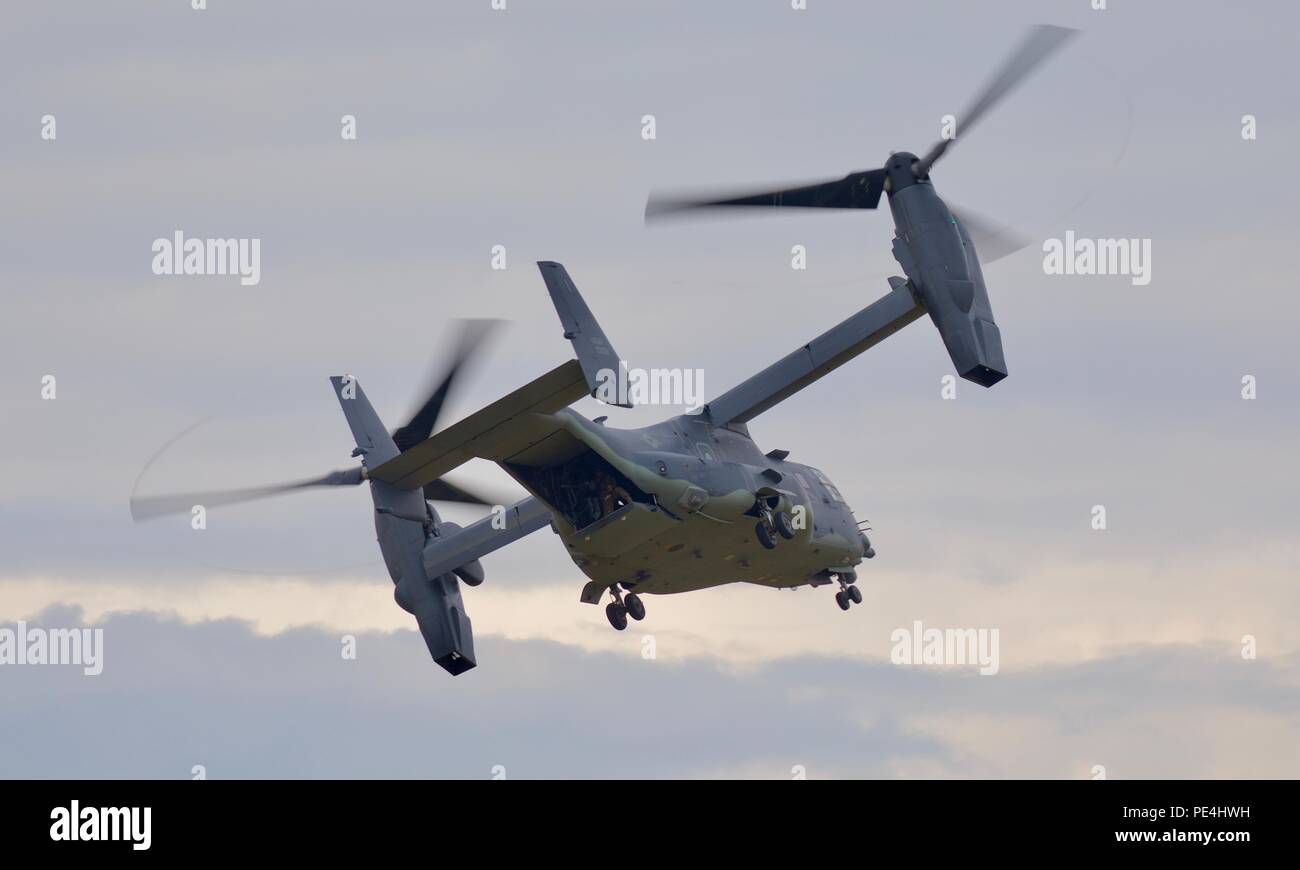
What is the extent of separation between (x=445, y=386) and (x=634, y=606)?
687cm

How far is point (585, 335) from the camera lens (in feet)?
164

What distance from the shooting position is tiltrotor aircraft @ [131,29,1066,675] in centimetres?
5159

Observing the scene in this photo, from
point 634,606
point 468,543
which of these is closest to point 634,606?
point 634,606

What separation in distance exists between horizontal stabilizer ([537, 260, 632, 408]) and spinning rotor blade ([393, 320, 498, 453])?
308 cm

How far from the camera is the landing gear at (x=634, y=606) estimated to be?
186 feet

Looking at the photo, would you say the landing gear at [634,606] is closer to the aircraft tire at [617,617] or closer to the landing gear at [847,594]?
the aircraft tire at [617,617]

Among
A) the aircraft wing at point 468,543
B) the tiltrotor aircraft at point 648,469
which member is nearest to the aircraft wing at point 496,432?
the tiltrotor aircraft at point 648,469

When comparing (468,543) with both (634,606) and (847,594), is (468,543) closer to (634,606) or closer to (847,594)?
(634,606)

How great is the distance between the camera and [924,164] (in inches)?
2132
